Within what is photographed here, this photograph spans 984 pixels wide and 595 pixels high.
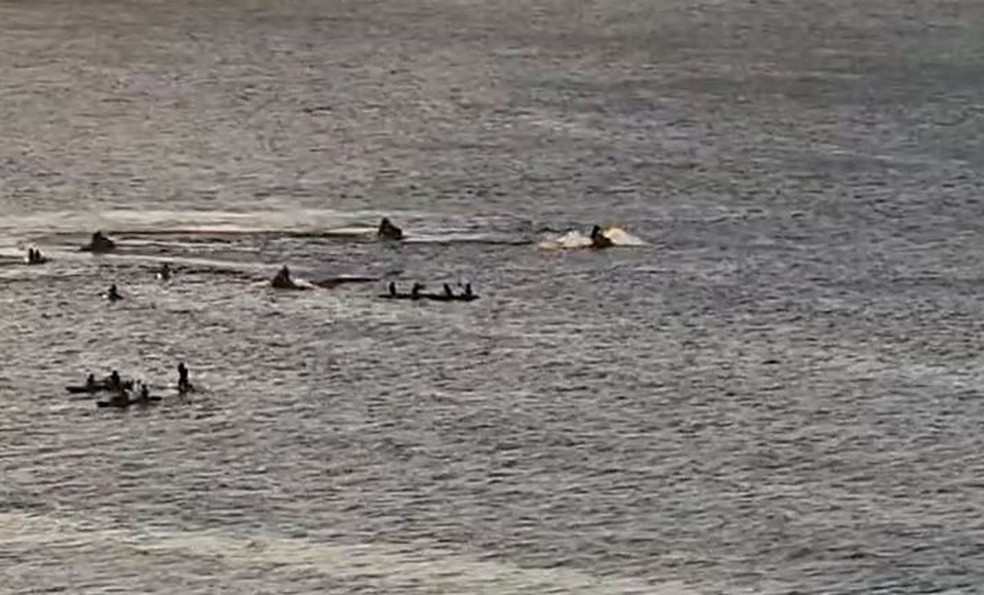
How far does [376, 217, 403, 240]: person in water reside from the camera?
9688mm

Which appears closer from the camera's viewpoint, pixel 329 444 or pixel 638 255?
pixel 329 444

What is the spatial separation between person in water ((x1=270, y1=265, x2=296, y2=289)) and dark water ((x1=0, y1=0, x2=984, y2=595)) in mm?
99

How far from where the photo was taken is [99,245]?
9.48m

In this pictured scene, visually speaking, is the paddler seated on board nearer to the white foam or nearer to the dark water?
the dark water

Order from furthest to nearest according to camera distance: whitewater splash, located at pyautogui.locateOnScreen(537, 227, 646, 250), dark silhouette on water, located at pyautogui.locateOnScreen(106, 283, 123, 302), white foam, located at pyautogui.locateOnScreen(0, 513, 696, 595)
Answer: whitewater splash, located at pyautogui.locateOnScreen(537, 227, 646, 250)
dark silhouette on water, located at pyautogui.locateOnScreen(106, 283, 123, 302)
white foam, located at pyautogui.locateOnScreen(0, 513, 696, 595)

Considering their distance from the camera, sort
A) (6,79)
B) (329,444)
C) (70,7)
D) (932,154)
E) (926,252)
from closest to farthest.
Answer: (329,444) < (926,252) < (932,154) < (6,79) < (70,7)

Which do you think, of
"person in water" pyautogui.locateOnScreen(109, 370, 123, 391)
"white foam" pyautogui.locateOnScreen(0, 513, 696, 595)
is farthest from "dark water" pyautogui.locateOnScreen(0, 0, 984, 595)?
"person in water" pyautogui.locateOnScreen(109, 370, 123, 391)

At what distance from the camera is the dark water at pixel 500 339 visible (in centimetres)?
616

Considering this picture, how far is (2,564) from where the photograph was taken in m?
5.93

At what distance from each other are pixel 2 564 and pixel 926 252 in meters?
4.49

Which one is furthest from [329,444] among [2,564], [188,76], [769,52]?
[769,52]

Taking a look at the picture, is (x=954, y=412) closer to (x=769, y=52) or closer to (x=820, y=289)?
(x=820, y=289)

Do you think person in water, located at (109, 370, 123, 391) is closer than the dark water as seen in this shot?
No

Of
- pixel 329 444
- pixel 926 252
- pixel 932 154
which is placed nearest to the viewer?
pixel 329 444
